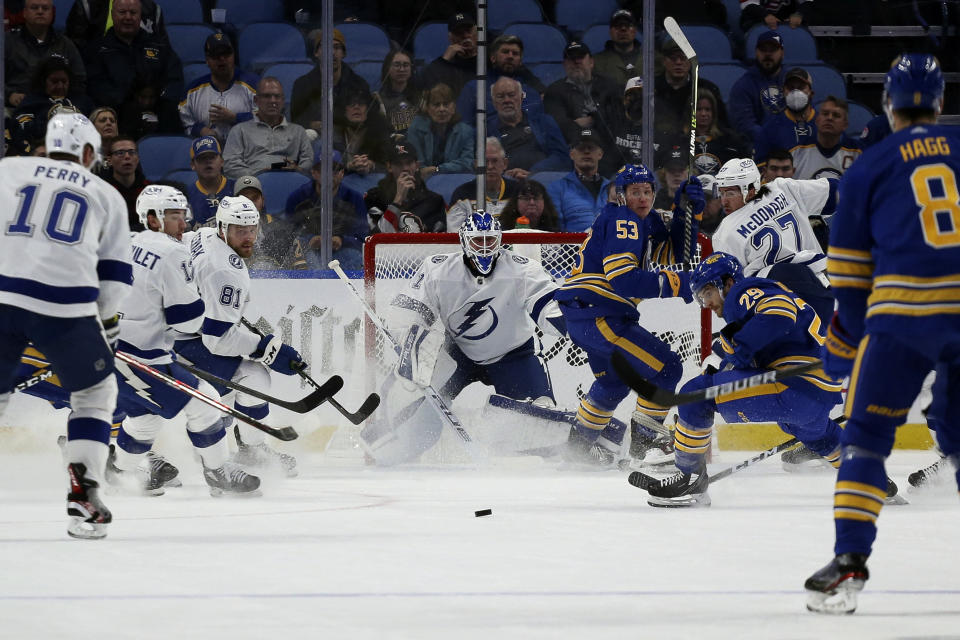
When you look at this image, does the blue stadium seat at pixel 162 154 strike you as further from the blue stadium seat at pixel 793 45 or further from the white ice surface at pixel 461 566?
the blue stadium seat at pixel 793 45

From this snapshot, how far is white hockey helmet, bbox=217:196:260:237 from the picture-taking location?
17.6 feet

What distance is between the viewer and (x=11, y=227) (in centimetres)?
331

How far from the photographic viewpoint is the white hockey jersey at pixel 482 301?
5.95m

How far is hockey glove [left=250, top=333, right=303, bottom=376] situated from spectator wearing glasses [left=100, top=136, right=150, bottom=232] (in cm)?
167

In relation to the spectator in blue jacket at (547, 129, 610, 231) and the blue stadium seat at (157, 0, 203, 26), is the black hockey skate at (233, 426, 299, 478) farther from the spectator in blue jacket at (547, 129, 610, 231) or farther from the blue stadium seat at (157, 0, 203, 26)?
the blue stadium seat at (157, 0, 203, 26)

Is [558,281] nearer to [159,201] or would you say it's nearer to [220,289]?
[220,289]

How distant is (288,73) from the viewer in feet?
22.5

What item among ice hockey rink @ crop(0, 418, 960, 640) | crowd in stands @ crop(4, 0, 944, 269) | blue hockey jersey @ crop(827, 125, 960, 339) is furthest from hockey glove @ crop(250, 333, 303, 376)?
blue hockey jersey @ crop(827, 125, 960, 339)

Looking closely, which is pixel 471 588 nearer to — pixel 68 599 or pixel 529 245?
pixel 68 599

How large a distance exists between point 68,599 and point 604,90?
4.80 m

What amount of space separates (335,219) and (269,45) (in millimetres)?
1079

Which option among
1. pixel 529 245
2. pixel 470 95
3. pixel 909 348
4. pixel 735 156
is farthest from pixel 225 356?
pixel 909 348

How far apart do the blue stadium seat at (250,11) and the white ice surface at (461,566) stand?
9.70ft

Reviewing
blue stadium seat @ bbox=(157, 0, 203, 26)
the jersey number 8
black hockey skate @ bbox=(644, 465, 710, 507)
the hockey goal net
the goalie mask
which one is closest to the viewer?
the jersey number 8
